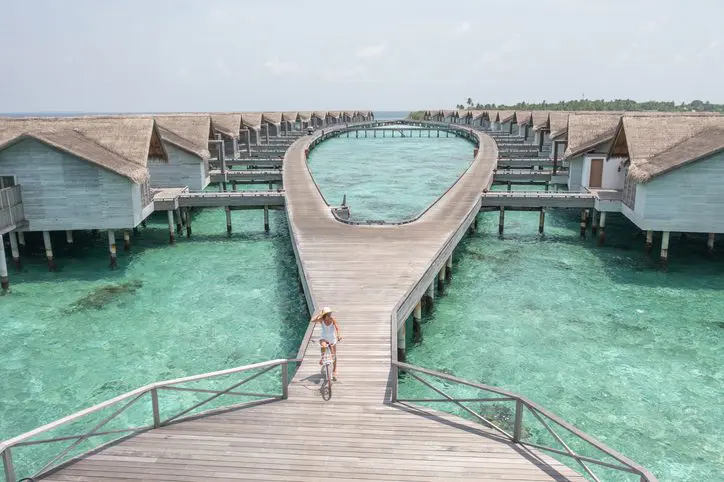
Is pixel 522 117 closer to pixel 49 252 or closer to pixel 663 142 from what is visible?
pixel 663 142

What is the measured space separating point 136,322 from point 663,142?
25.9 metres

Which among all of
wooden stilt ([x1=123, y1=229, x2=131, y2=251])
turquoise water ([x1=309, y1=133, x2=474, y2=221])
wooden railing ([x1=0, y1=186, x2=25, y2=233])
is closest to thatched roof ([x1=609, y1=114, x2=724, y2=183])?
turquoise water ([x1=309, y1=133, x2=474, y2=221])

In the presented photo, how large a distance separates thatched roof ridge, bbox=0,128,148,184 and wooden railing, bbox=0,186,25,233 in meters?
1.91

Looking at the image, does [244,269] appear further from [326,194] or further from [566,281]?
[326,194]

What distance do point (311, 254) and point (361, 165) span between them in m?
44.5

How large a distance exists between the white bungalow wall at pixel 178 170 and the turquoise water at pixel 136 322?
224 inches

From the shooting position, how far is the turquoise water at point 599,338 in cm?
1418

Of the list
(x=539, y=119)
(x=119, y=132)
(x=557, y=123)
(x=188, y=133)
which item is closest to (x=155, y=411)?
(x=119, y=132)

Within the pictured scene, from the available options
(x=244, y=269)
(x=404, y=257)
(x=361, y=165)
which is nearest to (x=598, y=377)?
(x=404, y=257)

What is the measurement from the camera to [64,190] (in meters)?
24.3

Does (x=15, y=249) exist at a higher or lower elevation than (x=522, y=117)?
lower

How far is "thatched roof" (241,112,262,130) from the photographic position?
186 feet

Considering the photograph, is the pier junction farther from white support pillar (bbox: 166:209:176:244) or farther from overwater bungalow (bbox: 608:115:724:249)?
overwater bungalow (bbox: 608:115:724:249)

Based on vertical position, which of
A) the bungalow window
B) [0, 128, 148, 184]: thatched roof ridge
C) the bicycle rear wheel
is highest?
[0, 128, 148, 184]: thatched roof ridge
